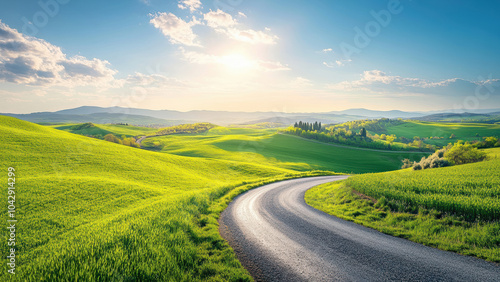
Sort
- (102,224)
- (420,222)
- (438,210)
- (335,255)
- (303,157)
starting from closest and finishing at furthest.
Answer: (335,255)
(102,224)
(420,222)
(438,210)
(303,157)

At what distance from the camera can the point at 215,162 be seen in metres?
50.8

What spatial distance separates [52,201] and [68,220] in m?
4.12

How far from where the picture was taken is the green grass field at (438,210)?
8867 millimetres

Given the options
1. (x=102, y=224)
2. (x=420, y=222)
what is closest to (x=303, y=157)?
(x=420, y=222)

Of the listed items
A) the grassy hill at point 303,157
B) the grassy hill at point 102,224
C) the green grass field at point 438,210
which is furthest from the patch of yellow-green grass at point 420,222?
the grassy hill at point 303,157

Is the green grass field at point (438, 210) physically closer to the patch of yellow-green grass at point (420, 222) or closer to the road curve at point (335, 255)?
the patch of yellow-green grass at point (420, 222)

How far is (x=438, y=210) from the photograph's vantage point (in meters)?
11.8

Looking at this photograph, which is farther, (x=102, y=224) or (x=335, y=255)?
(x=102, y=224)

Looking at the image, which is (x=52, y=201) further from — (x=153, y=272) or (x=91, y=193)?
(x=153, y=272)

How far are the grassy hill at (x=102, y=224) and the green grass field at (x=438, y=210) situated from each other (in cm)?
946

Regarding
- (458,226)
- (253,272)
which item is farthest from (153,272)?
(458,226)

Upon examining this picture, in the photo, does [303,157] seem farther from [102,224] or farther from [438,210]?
[102,224]

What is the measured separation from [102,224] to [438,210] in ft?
64.3

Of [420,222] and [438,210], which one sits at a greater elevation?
[438,210]
